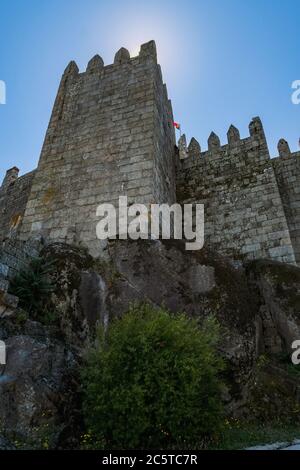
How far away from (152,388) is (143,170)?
21.1 feet

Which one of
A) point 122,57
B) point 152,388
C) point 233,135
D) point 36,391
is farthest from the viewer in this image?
point 233,135

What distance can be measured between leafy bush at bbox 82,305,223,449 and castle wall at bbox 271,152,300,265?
6.87 metres

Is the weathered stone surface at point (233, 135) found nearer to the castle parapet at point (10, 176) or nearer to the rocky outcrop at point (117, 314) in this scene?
the rocky outcrop at point (117, 314)

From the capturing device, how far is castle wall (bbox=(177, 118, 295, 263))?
34.4 feet

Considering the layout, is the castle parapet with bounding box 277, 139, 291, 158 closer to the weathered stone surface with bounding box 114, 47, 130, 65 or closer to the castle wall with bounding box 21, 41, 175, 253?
the castle wall with bounding box 21, 41, 175, 253

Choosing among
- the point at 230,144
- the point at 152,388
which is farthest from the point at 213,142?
the point at 152,388

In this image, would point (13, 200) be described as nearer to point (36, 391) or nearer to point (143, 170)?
point (143, 170)

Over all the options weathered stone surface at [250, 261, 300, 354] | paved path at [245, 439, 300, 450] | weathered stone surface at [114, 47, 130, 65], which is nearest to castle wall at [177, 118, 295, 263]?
weathered stone surface at [250, 261, 300, 354]

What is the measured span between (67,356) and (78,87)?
32.6 ft

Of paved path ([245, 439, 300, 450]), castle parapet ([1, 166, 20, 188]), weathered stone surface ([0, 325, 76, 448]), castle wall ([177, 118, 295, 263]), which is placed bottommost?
paved path ([245, 439, 300, 450])

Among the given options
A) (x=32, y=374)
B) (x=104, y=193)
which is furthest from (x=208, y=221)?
(x=32, y=374)

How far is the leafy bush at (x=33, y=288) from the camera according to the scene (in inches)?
247

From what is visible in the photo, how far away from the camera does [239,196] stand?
11.6 meters

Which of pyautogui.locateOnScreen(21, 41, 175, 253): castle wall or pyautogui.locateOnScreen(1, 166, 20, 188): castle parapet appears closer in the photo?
pyautogui.locateOnScreen(21, 41, 175, 253): castle wall
